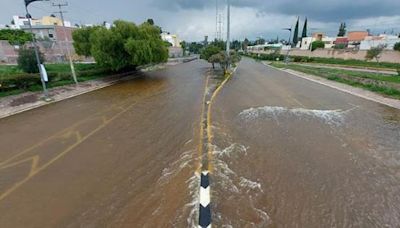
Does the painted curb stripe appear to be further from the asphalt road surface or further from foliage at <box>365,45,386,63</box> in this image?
foliage at <box>365,45,386,63</box>

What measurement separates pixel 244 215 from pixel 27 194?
4368 mm

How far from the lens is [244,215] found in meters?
3.73

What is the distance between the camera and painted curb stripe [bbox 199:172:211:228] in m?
3.52

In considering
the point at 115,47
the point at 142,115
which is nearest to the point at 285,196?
the point at 142,115

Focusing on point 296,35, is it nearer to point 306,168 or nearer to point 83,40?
point 83,40

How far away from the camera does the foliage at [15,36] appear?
37159 millimetres

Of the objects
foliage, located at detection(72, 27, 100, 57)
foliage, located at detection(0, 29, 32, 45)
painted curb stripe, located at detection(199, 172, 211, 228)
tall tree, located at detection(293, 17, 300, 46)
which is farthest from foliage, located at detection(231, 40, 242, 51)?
painted curb stripe, located at detection(199, 172, 211, 228)

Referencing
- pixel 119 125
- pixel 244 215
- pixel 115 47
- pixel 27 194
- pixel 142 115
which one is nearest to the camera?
pixel 244 215

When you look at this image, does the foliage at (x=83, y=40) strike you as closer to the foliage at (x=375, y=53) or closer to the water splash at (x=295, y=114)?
the water splash at (x=295, y=114)

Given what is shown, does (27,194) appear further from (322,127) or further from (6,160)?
(322,127)

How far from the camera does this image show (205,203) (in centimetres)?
394

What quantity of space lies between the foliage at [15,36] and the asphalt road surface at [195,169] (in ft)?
122

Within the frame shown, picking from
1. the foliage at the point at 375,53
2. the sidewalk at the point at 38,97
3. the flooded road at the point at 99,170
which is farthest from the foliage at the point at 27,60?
the foliage at the point at 375,53

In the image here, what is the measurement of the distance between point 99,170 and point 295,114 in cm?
819
